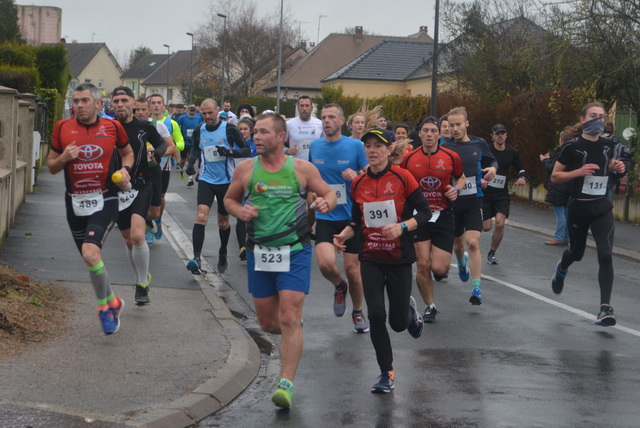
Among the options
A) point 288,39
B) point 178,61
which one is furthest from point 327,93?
point 178,61

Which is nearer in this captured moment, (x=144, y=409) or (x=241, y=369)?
(x=144, y=409)

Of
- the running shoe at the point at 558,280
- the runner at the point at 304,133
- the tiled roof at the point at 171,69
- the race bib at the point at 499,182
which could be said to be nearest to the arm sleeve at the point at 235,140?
the runner at the point at 304,133

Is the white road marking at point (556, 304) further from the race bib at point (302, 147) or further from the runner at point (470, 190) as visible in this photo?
the race bib at point (302, 147)

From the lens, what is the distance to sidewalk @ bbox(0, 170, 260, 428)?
20.1ft

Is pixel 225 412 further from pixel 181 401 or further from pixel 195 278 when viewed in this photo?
pixel 195 278

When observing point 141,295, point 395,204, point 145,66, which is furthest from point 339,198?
→ point 145,66

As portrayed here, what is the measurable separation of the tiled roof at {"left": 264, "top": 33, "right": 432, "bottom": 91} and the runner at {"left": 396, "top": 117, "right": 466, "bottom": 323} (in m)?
81.8

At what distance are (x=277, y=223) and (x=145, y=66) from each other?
150 m

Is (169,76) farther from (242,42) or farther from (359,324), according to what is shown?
(359,324)

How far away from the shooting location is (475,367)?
8.12 meters

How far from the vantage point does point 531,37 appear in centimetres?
2938

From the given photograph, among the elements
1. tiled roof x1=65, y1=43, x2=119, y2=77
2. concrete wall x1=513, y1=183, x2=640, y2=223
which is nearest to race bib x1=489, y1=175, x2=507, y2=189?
concrete wall x1=513, y1=183, x2=640, y2=223

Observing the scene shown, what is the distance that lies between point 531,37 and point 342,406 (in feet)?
78.8

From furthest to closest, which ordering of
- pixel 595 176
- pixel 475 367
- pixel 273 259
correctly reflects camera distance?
pixel 595 176 → pixel 475 367 → pixel 273 259
